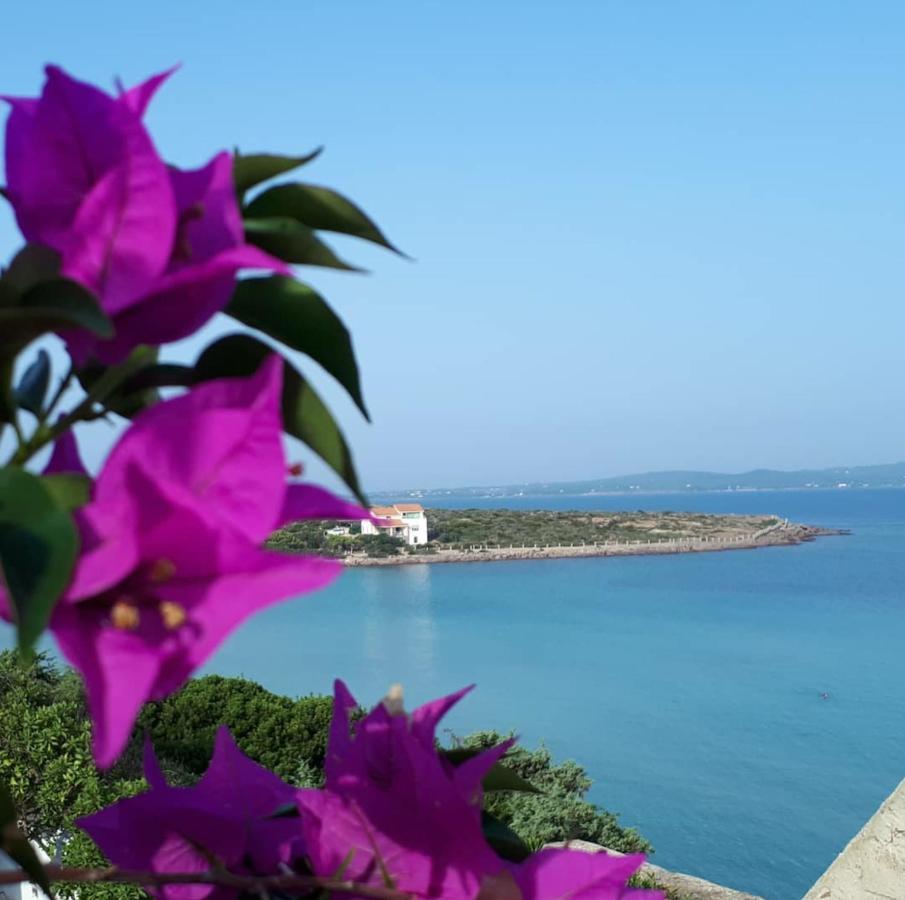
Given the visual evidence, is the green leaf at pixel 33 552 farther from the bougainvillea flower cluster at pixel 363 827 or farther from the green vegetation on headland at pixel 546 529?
the green vegetation on headland at pixel 546 529

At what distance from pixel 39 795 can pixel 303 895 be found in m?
5.02

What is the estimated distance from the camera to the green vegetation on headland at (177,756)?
4766 millimetres

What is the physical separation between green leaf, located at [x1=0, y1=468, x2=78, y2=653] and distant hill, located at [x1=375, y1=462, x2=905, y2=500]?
139182 millimetres

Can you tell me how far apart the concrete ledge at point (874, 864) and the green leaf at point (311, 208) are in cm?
167

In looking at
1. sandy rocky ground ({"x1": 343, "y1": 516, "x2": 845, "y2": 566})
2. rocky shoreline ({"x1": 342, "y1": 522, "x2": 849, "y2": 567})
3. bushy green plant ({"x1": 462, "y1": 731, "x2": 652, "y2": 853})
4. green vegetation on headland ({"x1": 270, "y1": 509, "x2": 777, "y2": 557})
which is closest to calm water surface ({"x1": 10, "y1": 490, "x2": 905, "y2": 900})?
rocky shoreline ({"x1": 342, "y1": 522, "x2": 849, "y2": 567})

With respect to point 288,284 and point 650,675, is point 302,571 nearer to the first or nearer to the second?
point 288,284

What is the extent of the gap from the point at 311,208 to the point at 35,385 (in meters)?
0.12

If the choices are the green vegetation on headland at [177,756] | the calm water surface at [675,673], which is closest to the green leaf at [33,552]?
the green vegetation on headland at [177,756]

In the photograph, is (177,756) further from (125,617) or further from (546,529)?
(546,529)

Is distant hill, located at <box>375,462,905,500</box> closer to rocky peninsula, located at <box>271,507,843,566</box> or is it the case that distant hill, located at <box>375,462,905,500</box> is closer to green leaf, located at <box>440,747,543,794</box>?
rocky peninsula, located at <box>271,507,843,566</box>

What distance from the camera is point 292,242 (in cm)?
35

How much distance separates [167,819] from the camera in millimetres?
398

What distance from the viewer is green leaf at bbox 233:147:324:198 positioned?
0.35 metres

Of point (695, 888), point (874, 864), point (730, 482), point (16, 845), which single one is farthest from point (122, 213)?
point (730, 482)
